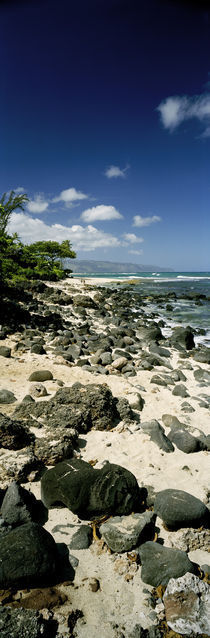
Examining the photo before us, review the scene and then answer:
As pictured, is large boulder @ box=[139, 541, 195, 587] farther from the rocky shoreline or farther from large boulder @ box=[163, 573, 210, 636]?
large boulder @ box=[163, 573, 210, 636]

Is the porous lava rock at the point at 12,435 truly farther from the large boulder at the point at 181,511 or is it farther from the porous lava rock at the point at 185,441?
the porous lava rock at the point at 185,441

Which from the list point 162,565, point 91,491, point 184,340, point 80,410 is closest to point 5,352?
point 80,410

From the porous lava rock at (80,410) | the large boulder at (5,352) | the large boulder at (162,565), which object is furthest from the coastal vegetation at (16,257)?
the large boulder at (162,565)

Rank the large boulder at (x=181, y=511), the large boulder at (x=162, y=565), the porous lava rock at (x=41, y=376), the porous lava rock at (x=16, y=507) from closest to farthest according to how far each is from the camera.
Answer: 1. the large boulder at (x=162, y=565)
2. the porous lava rock at (x=16, y=507)
3. the large boulder at (x=181, y=511)
4. the porous lava rock at (x=41, y=376)

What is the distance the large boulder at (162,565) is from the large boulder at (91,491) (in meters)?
0.60

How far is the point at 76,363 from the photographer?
877 cm

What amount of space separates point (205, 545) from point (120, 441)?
2.18 meters

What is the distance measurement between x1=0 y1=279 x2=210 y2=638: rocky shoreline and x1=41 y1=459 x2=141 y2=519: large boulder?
0.04ft

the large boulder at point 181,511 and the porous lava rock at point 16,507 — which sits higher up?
the porous lava rock at point 16,507

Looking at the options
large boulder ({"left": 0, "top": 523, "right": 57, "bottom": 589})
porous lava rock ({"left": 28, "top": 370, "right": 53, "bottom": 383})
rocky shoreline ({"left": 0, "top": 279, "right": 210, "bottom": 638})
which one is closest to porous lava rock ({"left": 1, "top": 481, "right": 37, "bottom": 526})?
rocky shoreline ({"left": 0, "top": 279, "right": 210, "bottom": 638})

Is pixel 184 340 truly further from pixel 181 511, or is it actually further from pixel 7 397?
pixel 181 511

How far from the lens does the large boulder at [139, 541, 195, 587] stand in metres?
2.62

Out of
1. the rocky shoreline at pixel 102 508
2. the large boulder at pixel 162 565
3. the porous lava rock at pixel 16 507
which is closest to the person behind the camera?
the rocky shoreline at pixel 102 508

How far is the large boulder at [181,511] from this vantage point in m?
3.25
